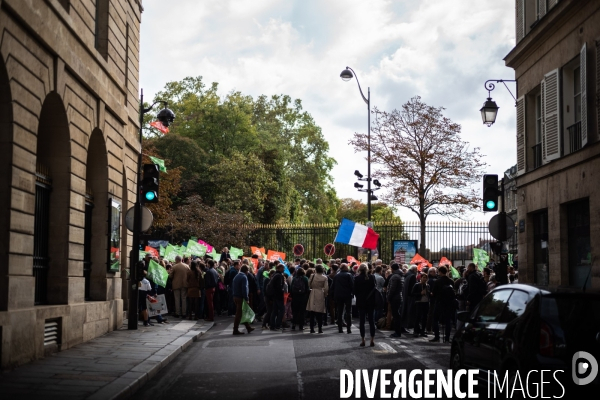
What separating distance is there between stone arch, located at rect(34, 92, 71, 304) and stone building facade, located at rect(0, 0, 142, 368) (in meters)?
0.02

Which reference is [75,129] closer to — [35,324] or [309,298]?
[35,324]

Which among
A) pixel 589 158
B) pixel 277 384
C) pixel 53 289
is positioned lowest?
pixel 277 384

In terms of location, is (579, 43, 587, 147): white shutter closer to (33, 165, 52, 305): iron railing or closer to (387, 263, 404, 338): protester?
(387, 263, 404, 338): protester

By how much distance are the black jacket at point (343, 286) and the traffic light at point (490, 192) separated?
149 inches

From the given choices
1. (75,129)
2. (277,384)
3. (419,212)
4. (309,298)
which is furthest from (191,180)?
(277,384)

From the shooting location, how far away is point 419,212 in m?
46.2

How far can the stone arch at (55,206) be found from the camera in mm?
15422

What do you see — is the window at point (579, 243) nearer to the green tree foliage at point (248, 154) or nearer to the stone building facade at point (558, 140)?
the stone building facade at point (558, 140)

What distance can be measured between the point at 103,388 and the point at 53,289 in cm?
585

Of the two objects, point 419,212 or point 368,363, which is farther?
point 419,212

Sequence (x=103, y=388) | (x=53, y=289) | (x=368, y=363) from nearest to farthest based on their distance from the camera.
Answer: (x=103, y=388)
(x=368, y=363)
(x=53, y=289)

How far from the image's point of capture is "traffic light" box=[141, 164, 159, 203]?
19.1 metres

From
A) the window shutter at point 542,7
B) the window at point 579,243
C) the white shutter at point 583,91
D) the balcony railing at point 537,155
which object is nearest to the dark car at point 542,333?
the window at point 579,243

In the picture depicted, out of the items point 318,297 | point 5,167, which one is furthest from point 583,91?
point 5,167
